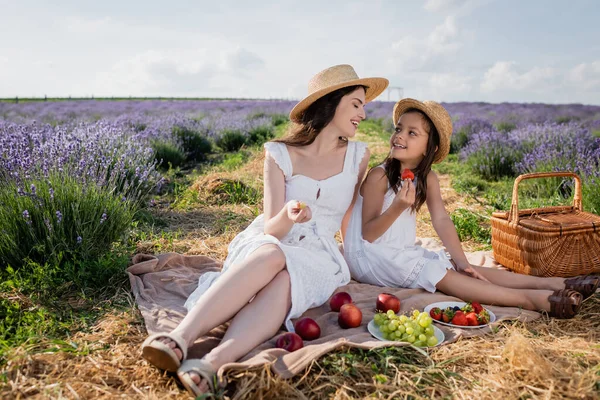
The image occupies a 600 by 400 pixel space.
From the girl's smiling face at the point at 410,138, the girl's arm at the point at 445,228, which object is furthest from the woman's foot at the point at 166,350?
the girl's arm at the point at 445,228

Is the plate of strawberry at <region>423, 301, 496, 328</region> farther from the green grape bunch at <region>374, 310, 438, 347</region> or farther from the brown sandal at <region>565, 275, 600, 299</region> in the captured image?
the brown sandal at <region>565, 275, 600, 299</region>

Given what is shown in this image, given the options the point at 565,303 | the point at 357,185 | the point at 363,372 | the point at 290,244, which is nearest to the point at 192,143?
the point at 357,185

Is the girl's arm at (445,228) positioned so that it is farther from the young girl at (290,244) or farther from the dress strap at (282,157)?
the dress strap at (282,157)

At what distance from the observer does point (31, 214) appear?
3.46 meters

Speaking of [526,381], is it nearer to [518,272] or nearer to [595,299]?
[595,299]

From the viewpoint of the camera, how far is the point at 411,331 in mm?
2586

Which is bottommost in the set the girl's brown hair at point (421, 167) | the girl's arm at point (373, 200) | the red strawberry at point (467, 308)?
the red strawberry at point (467, 308)

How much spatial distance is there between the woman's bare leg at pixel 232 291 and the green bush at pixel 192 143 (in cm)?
738

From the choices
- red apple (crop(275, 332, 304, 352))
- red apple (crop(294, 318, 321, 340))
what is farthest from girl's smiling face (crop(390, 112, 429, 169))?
red apple (crop(275, 332, 304, 352))

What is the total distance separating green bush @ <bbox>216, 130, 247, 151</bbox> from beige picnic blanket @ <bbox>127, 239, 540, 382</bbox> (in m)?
7.87

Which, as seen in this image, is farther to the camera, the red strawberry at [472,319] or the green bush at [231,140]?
the green bush at [231,140]

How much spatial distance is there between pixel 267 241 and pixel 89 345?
1.09 meters

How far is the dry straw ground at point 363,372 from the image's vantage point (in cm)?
218

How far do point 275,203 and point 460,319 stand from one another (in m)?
1.32
